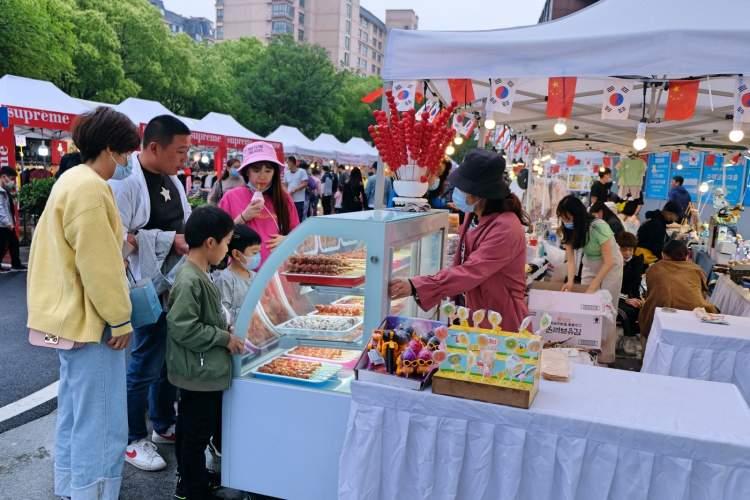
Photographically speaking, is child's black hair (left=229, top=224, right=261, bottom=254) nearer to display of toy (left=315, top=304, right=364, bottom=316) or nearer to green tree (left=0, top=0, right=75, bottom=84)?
display of toy (left=315, top=304, right=364, bottom=316)

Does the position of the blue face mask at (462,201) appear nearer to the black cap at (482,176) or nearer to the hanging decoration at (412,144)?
the black cap at (482,176)

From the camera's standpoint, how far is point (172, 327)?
2551mm

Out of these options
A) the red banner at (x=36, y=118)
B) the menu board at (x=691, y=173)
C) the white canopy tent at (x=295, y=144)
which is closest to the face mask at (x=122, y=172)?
the red banner at (x=36, y=118)

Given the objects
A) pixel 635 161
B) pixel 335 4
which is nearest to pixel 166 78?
pixel 635 161

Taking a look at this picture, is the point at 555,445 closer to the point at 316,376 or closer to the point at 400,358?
the point at 400,358

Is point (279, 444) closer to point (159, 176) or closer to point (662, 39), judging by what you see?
point (159, 176)

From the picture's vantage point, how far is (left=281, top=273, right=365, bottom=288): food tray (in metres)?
2.59

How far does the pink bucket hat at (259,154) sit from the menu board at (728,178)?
496 inches

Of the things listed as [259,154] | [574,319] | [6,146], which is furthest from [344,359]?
[6,146]

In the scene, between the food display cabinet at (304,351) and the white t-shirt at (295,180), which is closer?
the food display cabinet at (304,351)

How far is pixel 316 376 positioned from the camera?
259cm

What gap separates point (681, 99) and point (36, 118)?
403 inches

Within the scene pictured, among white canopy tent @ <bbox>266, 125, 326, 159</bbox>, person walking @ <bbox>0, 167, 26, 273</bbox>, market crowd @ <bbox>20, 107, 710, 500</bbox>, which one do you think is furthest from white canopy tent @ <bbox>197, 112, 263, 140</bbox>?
market crowd @ <bbox>20, 107, 710, 500</bbox>

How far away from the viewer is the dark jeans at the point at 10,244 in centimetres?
844
